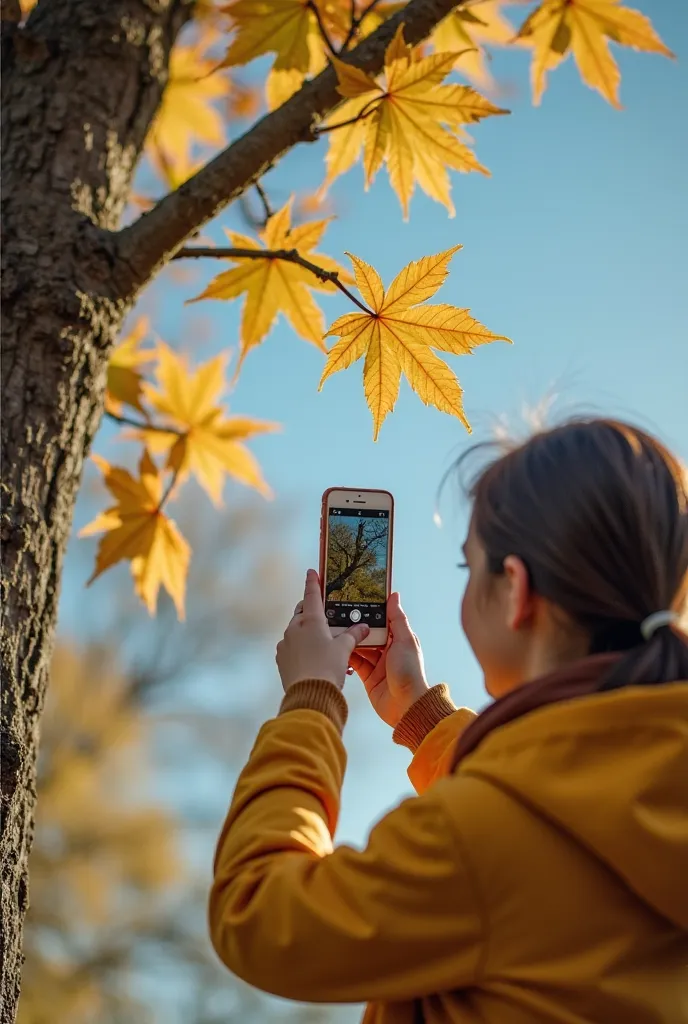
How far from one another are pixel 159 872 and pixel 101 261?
17.2 ft

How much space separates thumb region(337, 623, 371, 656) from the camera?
640 millimetres

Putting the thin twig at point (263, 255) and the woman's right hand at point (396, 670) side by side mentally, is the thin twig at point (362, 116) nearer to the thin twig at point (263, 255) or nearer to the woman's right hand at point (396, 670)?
the thin twig at point (263, 255)

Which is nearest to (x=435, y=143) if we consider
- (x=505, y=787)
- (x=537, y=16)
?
(x=537, y=16)

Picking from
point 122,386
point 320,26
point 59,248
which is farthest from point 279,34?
point 122,386

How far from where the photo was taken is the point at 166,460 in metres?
1.16

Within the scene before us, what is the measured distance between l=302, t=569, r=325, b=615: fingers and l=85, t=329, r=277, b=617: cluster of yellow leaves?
1.24 feet

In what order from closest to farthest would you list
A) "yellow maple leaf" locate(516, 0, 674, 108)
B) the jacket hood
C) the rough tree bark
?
the jacket hood → the rough tree bark → "yellow maple leaf" locate(516, 0, 674, 108)

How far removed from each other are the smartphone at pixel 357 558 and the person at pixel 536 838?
0.19 m

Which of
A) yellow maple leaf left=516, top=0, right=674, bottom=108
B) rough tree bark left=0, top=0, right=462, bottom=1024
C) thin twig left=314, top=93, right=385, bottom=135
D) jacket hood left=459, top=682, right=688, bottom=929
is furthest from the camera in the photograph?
yellow maple leaf left=516, top=0, right=674, bottom=108

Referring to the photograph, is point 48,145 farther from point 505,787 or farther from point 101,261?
point 505,787

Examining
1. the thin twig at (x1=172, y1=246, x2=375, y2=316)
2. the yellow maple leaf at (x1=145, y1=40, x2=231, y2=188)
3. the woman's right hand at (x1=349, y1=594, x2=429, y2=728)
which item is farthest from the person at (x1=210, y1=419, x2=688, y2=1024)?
the yellow maple leaf at (x1=145, y1=40, x2=231, y2=188)

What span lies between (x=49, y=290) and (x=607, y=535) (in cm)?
57

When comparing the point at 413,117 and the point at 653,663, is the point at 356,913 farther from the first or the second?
the point at 413,117

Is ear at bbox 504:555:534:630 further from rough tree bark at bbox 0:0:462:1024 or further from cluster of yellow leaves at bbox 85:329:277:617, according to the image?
cluster of yellow leaves at bbox 85:329:277:617
